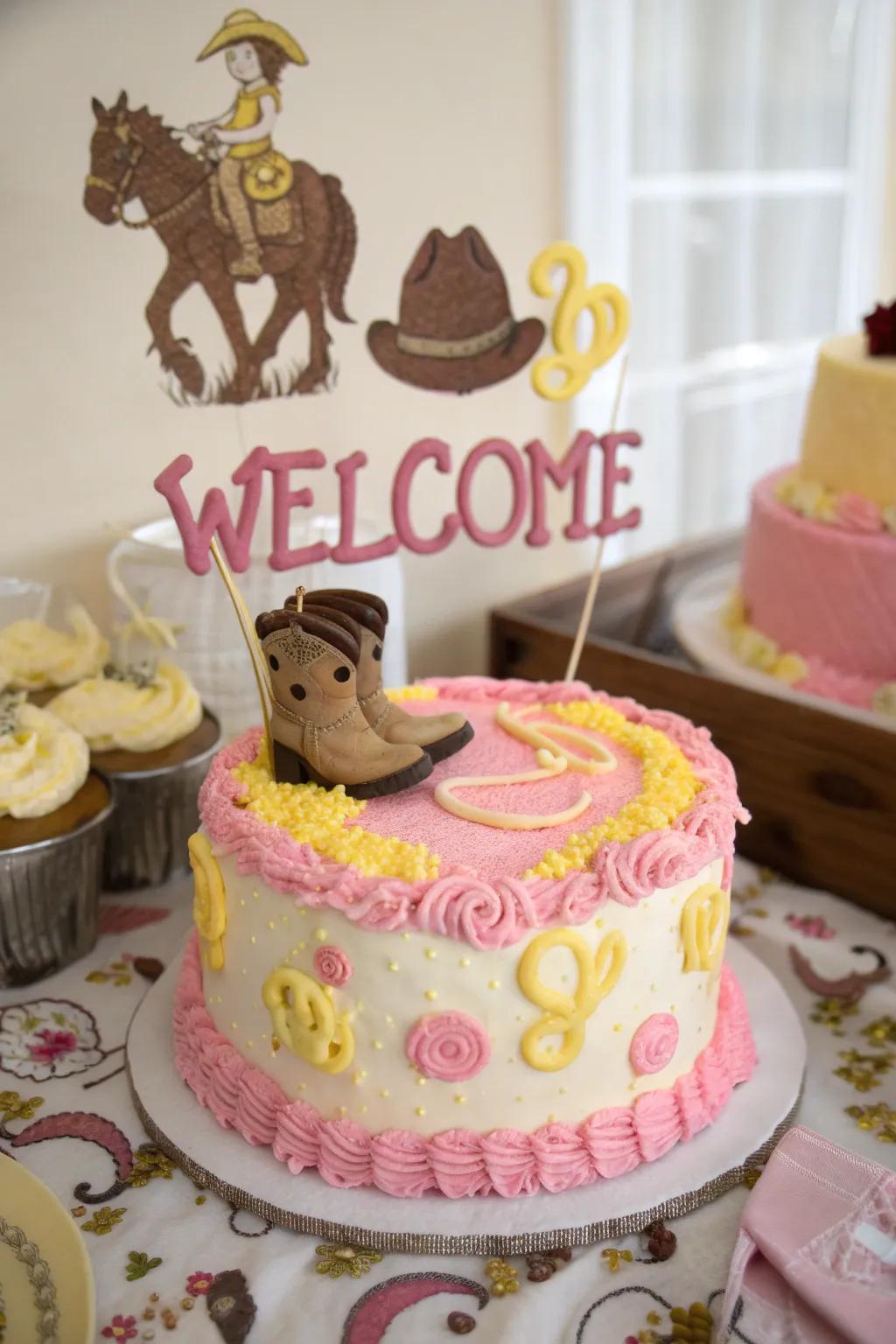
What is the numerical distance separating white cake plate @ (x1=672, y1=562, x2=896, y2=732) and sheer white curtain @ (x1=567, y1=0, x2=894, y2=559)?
0.36 m

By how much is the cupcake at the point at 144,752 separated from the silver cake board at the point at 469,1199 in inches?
18.0

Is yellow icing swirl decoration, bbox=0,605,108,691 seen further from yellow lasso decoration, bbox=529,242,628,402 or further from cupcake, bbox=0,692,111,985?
yellow lasso decoration, bbox=529,242,628,402

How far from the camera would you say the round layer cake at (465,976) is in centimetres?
125

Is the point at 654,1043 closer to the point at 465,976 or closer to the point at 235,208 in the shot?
the point at 465,976

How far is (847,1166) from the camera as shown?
1.31 metres

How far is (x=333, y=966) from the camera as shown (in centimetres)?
126

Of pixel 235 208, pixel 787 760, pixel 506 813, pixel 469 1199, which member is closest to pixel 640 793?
pixel 506 813

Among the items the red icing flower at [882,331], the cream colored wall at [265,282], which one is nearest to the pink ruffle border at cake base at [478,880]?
the cream colored wall at [265,282]

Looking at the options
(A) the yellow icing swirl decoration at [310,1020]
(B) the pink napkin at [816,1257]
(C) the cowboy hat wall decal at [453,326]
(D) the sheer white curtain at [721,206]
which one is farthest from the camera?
(D) the sheer white curtain at [721,206]

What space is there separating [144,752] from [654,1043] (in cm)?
90

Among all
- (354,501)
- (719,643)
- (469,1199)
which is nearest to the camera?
(469,1199)

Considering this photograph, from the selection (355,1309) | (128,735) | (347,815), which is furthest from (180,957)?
(355,1309)

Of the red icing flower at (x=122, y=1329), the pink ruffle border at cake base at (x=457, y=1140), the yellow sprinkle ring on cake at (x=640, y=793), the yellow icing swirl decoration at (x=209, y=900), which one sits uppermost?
the yellow sprinkle ring on cake at (x=640, y=793)

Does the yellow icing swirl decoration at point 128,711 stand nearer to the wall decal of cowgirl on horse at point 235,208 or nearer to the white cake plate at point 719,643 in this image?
the wall decal of cowgirl on horse at point 235,208
